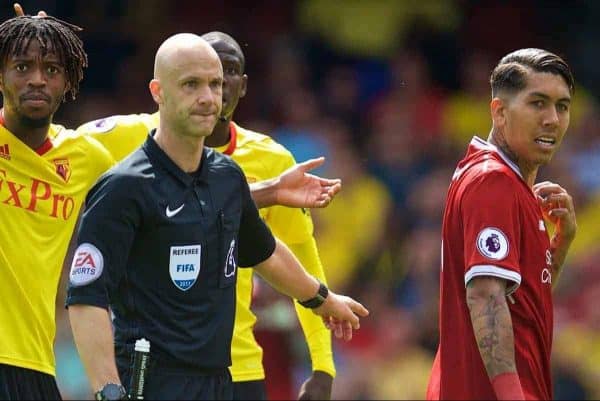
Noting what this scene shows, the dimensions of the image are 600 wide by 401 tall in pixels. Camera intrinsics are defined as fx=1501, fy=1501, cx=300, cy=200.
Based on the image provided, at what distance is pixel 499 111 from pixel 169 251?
58.9 inches

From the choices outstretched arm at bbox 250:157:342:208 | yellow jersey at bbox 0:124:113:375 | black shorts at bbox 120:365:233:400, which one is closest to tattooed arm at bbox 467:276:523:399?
black shorts at bbox 120:365:233:400

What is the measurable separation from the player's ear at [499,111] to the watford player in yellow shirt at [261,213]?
6.47ft

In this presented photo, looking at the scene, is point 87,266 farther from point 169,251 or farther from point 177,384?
point 177,384

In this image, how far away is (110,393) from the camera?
564 centimetres

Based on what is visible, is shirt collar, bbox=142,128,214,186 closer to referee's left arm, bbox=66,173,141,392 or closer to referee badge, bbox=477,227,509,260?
referee's left arm, bbox=66,173,141,392

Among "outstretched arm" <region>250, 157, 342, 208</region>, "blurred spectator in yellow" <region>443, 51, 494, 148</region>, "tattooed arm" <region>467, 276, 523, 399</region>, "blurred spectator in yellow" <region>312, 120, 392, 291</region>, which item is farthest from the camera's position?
"blurred spectator in yellow" <region>443, 51, 494, 148</region>

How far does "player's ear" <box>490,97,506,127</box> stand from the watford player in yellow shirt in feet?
6.47

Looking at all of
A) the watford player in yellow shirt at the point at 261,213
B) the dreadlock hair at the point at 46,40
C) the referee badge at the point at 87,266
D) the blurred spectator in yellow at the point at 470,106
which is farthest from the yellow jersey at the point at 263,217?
the blurred spectator in yellow at the point at 470,106

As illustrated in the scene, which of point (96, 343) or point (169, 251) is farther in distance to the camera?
point (169, 251)

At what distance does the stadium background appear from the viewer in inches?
465

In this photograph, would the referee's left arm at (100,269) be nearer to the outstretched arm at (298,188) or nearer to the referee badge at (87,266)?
the referee badge at (87,266)

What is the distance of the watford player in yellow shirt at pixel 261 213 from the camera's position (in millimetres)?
7707

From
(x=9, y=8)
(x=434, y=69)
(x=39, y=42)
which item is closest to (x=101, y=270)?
(x=39, y=42)

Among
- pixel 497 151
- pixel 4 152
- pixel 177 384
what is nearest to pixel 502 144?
pixel 497 151
